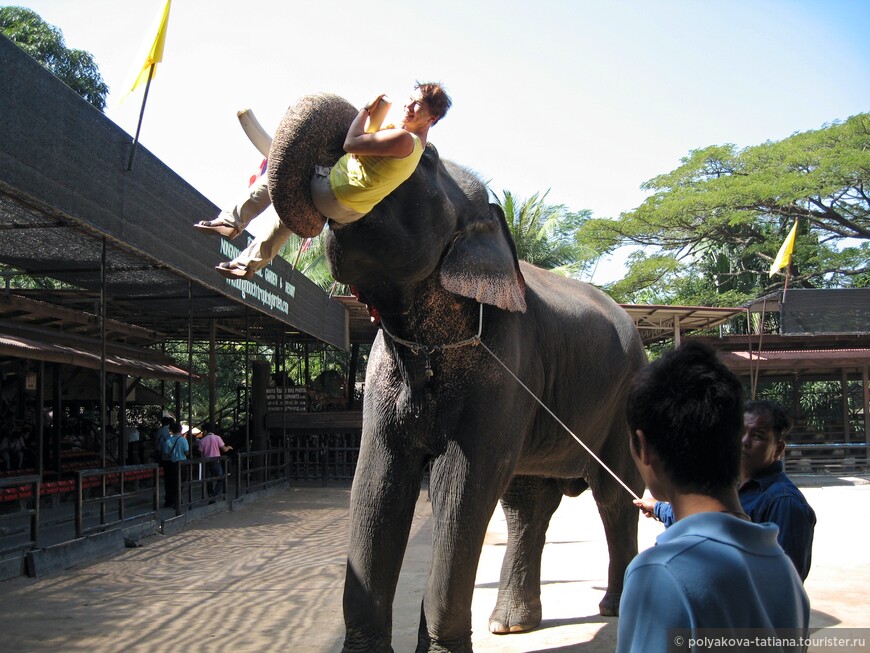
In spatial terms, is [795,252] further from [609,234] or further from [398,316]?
[398,316]

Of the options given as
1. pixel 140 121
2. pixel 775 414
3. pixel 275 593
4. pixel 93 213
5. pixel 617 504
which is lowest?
pixel 275 593

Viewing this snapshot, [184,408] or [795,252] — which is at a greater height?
[795,252]

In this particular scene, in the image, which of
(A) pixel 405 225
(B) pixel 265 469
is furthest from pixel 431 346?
(B) pixel 265 469

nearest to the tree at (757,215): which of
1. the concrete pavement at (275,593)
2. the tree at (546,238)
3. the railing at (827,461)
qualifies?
the tree at (546,238)

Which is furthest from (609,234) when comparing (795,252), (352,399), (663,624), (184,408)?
(663,624)

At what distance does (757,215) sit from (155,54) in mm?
19587

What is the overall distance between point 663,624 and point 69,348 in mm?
11827

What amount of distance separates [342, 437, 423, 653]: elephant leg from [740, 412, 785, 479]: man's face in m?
1.40

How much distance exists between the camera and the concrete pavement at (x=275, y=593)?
523cm

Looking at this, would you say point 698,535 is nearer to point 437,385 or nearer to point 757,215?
point 437,385

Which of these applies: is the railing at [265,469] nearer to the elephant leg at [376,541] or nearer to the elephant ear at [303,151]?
the elephant leg at [376,541]

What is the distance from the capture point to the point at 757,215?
24.0m

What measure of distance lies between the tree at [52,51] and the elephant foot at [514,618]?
19.7 m

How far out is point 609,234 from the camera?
26.0 meters
